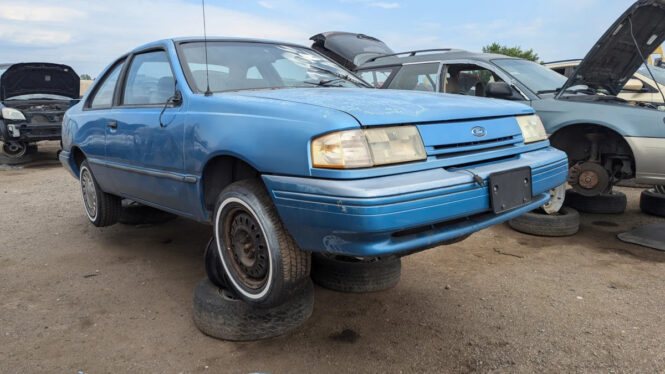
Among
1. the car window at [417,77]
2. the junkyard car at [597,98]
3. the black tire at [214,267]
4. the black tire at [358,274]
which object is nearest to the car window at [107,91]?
the black tire at [214,267]

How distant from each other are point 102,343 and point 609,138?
163 inches

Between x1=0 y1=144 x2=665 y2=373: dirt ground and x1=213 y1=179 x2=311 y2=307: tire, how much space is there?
1.15 ft

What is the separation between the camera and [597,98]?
166 inches

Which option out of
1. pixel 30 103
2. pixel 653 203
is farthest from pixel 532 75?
pixel 30 103

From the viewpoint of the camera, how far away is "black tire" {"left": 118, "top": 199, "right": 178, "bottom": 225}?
456cm

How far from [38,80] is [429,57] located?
8591 millimetres

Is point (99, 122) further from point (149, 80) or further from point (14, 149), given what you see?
point (14, 149)

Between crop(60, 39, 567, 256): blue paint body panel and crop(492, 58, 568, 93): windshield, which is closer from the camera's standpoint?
crop(60, 39, 567, 256): blue paint body panel

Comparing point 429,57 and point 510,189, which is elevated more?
point 429,57

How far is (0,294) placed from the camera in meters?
3.11

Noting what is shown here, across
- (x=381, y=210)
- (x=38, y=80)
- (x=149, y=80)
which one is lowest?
(x=381, y=210)

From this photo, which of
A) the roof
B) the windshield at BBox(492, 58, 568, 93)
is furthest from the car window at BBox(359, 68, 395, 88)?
the windshield at BBox(492, 58, 568, 93)

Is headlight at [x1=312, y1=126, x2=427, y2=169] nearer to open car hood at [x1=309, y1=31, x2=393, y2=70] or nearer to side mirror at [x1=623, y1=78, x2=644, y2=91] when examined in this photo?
side mirror at [x1=623, y1=78, x2=644, y2=91]

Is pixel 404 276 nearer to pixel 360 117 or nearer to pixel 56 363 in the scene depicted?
pixel 360 117
